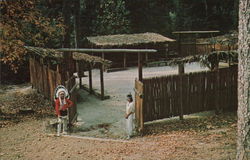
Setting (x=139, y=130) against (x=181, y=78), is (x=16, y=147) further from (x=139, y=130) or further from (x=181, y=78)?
(x=181, y=78)

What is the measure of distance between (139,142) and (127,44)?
22.6 meters

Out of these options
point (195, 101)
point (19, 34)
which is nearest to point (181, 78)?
point (195, 101)

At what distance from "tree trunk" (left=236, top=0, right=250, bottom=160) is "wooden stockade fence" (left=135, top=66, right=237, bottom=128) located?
214 inches

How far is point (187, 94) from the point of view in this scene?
13836 millimetres

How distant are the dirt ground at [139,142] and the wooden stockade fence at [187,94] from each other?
0.53 metres

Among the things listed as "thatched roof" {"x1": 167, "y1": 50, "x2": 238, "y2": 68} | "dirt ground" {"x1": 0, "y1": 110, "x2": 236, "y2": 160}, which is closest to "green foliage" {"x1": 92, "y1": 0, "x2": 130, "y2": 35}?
"thatched roof" {"x1": 167, "y1": 50, "x2": 238, "y2": 68}

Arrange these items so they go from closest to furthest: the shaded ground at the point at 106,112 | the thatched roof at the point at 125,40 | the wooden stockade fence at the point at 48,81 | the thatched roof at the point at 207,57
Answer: the thatched roof at the point at 207,57, the shaded ground at the point at 106,112, the wooden stockade fence at the point at 48,81, the thatched roof at the point at 125,40

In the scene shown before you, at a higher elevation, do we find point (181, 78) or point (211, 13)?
point (211, 13)

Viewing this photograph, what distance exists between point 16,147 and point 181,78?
7.17 m

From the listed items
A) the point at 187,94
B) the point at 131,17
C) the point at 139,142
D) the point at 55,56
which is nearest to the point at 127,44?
the point at 55,56

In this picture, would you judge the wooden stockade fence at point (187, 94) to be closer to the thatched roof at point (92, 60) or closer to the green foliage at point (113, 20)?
the thatched roof at point (92, 60)

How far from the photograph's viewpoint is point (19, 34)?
655 inches

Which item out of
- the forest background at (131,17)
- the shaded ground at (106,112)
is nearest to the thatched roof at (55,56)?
the shaded ground at (106,112)

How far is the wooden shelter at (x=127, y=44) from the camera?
32812 millimetres
